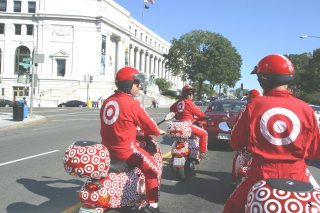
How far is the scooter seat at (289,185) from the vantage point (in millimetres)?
2727

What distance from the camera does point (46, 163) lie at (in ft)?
33.6

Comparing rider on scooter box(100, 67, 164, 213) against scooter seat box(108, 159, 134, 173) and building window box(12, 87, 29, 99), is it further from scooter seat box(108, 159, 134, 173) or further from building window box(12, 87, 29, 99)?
building window box(12, 87, 29, 99)

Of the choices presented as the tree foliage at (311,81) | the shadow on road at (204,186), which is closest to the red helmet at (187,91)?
the shadow on road at (204,186)

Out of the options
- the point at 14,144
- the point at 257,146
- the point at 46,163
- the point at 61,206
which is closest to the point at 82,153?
the point at 257,146

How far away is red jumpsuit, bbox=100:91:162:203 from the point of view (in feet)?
15.1

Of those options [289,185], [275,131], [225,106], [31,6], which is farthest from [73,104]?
[289,185]

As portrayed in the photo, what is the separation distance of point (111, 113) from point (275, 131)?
6.56ft

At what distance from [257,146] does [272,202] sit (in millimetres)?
699

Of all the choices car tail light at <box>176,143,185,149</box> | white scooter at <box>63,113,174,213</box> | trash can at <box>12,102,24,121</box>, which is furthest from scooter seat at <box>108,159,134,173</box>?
trash can at <box>12,102,24,121</box>

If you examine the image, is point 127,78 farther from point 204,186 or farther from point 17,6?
point 17,6

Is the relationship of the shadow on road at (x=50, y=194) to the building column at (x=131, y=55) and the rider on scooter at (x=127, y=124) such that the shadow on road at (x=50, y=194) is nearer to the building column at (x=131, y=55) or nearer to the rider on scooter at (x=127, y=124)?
the rider on scooter at (x=127, y=124)

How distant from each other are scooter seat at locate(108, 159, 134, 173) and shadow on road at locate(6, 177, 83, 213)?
2007mm

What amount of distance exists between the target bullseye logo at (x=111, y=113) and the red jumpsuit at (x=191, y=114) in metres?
3.77

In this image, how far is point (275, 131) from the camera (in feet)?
10.7
